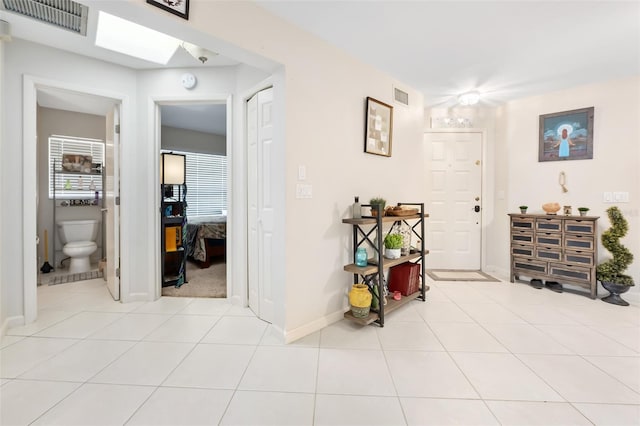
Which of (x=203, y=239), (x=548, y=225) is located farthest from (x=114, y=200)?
(x=548, y=225)

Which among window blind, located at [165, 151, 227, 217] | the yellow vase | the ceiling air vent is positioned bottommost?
the yellow vase

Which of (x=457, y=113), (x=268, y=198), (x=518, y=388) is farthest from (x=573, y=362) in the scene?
Answer: (x=457, y=113)

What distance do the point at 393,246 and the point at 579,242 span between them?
7.76ft

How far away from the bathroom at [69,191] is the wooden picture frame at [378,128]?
3878mm

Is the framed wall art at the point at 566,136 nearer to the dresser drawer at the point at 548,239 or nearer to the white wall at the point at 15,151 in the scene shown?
the dresser drawer at the point at 548,239

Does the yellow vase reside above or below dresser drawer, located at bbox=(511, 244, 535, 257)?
below

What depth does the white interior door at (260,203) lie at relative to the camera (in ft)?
8.04

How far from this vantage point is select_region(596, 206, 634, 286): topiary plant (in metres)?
A: 3.04

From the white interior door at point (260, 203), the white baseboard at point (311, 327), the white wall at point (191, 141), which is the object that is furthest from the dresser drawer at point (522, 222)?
the white wall at point (191, 141)

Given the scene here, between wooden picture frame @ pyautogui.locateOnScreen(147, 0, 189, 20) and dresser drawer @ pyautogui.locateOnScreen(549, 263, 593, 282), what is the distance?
4482 mm

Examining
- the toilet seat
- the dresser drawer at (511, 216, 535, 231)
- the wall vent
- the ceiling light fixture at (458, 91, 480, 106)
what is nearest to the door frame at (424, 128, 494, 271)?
the dresser drawer at (511, 216, 535, 231)

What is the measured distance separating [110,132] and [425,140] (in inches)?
165

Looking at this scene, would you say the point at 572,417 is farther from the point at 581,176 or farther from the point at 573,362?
the point at 581,176

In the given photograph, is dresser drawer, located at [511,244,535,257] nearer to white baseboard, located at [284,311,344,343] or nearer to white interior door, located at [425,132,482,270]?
white interior door, located at [425,132,482,270]
